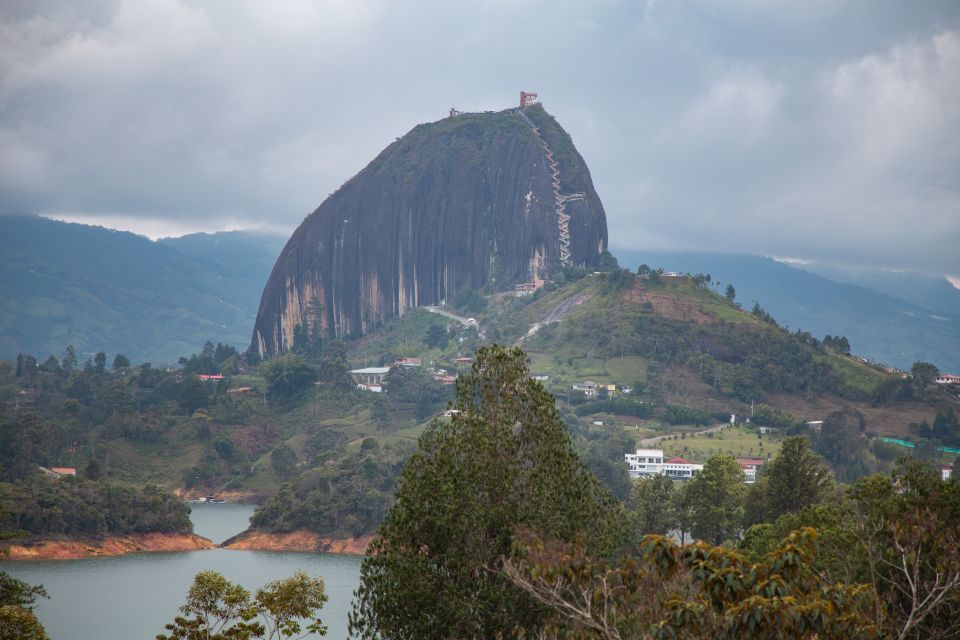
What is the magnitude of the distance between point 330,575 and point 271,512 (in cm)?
1437

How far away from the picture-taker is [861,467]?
7319 cm

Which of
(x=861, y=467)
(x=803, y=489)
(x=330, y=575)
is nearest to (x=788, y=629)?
(x=803, y=489)

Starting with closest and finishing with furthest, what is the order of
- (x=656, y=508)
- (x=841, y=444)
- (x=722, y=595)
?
(x=722, y=595)
(x=656, y=508)
(x=841, y=444)

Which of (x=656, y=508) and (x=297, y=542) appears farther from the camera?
(x=297, y=542)

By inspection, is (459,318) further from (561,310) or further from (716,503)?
(716,503)

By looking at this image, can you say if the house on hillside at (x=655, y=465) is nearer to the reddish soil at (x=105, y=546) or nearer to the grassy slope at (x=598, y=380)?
the grassy slope at (x=598, y=380)

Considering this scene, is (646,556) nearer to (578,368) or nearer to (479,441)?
(479,441)

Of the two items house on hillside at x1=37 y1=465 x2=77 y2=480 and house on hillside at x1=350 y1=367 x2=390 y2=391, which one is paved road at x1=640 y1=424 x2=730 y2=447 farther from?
house on hillside at x1=37 y1=465 x2=77 y2=480

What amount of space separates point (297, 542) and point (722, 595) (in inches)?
2355

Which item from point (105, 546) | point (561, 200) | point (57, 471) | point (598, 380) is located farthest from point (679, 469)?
point (561, 200)

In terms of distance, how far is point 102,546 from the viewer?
202 ft

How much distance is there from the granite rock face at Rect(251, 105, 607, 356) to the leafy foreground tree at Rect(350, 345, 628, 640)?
11596cm

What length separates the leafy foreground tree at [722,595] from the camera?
405 inches

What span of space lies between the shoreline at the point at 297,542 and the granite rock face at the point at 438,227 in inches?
2790
